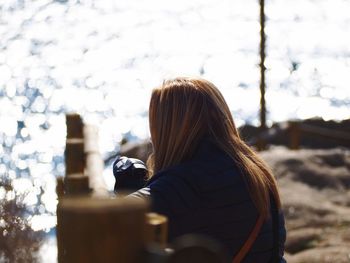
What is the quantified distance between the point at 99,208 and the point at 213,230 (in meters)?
1.29

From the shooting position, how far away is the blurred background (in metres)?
37.9

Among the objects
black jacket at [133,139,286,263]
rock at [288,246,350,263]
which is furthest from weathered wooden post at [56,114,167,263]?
rock at [288,246,350,263]

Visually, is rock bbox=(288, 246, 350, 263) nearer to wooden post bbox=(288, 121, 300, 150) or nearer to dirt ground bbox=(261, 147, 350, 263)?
dirt ground bbox=(261, 147, 350, 263)

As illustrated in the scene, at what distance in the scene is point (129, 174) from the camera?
11.2 feet

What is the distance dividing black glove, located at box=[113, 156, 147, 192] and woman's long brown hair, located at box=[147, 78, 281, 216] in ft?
0.70

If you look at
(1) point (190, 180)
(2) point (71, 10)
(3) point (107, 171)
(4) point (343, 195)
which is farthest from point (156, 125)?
(2) point (71, 10)

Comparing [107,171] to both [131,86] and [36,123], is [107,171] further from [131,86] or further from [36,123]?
[131,86]

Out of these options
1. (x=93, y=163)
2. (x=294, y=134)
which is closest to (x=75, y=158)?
(x=93, y=163)

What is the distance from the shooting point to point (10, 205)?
5.82 metres

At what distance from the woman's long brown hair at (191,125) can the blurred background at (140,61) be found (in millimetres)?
25385

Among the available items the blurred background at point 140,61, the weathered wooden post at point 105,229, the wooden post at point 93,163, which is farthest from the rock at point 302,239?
the blurred background at point 140,61

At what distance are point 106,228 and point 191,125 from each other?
130cm

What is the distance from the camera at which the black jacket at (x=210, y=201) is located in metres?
3.01

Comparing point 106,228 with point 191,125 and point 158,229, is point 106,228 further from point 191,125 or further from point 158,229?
point 191,125
